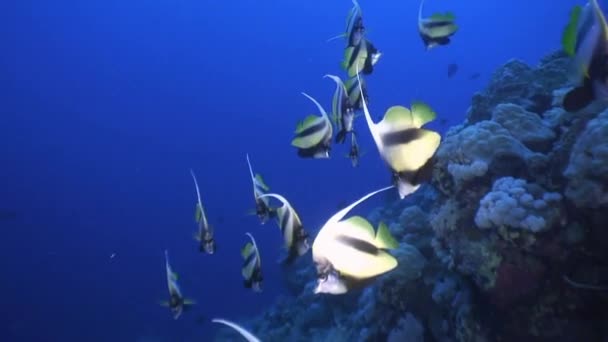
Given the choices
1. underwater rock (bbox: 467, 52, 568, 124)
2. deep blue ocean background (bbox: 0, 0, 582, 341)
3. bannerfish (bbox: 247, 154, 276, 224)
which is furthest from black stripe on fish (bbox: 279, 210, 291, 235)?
deep blue ocean background (bbox: 0, 0, 582, 341)

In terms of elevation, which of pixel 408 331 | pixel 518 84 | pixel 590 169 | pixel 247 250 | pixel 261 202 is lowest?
pixel 408 331

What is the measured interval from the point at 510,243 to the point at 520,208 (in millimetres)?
396

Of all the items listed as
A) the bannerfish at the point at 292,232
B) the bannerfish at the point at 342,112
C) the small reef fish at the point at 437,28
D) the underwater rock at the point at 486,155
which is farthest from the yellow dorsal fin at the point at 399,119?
the underwater rock at the point at 486,155

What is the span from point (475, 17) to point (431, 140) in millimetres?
132524

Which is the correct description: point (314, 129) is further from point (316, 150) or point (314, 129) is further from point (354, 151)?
point (354, 151)

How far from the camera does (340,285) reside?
80.1 inches

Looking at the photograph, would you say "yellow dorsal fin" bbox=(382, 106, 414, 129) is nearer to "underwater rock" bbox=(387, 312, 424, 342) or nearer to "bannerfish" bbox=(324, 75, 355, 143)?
"bannerfish" bbox=(324, 75, 355, 143)

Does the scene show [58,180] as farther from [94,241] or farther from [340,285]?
[340,285]

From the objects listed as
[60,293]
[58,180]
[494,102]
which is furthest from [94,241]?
[494,102]

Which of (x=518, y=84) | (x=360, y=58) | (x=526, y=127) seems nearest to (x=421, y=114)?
(x=360, y=58)

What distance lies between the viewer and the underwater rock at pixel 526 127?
559 cm

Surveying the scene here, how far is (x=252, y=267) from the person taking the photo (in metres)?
3.98

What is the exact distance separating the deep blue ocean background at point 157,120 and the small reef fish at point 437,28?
152ft

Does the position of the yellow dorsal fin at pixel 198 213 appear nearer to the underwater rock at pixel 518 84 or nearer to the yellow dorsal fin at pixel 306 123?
the yellow dorsal fin at pixel 306 123
